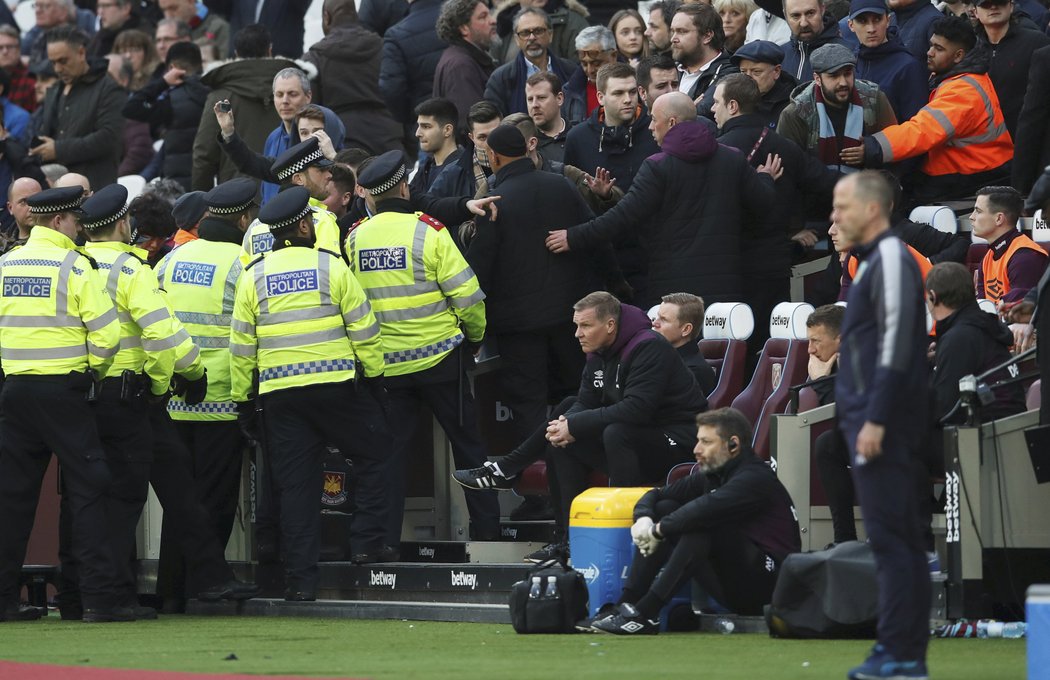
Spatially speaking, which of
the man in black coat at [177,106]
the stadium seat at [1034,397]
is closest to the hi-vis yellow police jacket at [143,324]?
the stadium seat at [1034,397]

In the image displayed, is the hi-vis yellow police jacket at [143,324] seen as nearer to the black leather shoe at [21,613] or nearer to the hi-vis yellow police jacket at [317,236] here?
the hi-vis yellow police jacket at [317,236]

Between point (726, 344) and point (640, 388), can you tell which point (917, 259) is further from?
point (640, 388)

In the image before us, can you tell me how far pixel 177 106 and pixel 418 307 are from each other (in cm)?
544

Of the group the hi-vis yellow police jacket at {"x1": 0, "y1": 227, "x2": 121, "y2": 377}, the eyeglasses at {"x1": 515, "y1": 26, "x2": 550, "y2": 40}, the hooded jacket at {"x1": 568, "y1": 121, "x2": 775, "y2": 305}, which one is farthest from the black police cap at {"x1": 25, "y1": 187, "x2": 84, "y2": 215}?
the eyeglasses at {"x1": 515, "y1": 26, "x2": 550, "y2": 40}

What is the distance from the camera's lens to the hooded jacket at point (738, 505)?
27.4 ft

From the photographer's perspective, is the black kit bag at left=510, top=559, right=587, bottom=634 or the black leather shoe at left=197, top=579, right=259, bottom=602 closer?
the black kit bag at left=510, top=559, right=587, bottom=634

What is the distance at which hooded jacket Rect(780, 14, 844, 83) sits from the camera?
12.1m

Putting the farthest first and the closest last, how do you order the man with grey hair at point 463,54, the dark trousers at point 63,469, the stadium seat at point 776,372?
the man with grey hair at point 463,54
the dark trousers at point 63,469
the stadium seat at point 776,372

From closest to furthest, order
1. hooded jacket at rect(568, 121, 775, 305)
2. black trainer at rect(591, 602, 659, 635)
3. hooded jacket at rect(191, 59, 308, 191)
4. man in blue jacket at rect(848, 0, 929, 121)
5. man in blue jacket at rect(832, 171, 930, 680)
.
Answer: man in blue jacket at rect(832, 171, 930, 680)
black trainer at rect(591, 602, 659, 635)
hooded jacket at rect(568, 121, 775, 305)
man in blue jacket at rect(848, 0, 929, 121)
hooded jacket at rect(191, 59, 308, 191)

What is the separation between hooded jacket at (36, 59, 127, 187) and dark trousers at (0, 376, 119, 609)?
5.82m

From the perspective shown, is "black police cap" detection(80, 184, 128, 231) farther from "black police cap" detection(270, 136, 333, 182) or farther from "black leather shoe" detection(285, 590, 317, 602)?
"black leather shoe" detection(285, 590, 317, 602)

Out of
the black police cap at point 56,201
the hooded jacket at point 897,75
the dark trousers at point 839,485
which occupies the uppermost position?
the hooded jacket at point 897,75

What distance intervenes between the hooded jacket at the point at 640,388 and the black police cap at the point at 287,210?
6.23 feet

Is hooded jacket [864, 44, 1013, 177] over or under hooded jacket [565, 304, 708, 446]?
over
